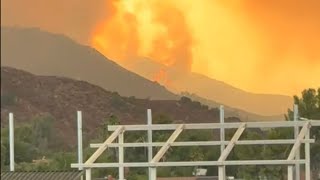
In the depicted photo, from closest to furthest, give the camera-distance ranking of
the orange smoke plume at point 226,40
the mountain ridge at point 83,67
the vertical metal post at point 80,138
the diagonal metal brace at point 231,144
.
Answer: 1. the diagonal metal brace at point 231,144
2. the mountain ridge at point 83,67
3. the orange smoke plume at point 226,40
4. the vertical metal post at point 80,138

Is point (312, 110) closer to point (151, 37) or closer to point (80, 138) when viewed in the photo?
point (151, 37)

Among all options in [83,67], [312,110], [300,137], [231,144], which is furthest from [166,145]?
[312,110]

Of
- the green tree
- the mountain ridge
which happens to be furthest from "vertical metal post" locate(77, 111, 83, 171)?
the green tree

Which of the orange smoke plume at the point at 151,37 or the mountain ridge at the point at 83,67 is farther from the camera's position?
the orange smoke plume at the point at 151,37

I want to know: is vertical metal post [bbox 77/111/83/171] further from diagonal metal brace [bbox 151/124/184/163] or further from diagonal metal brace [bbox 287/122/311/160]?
diagonal metal brace [bbox 287/122/311/160]

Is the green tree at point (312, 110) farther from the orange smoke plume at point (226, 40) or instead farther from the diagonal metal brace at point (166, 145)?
the diagonal metal brace at point (166, 145)

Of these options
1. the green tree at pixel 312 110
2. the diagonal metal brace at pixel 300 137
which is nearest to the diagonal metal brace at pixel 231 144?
the diagonal metal brace at pixel 300 137

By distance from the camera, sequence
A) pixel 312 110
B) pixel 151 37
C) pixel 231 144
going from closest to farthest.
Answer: pixel 231 144
pixel 151 37
pixel 312 110

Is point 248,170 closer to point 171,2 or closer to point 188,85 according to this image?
point 188,85

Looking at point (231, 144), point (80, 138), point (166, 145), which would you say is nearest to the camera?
point (231, 144)

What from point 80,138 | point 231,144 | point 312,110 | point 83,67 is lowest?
point 231,144

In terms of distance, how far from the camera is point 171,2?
4707 millimetres

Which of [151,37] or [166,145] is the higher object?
[151,37]

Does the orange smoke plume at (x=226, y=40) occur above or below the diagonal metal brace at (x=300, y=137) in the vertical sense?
above
